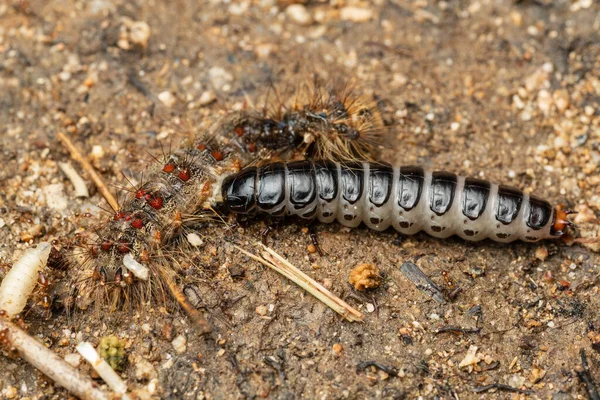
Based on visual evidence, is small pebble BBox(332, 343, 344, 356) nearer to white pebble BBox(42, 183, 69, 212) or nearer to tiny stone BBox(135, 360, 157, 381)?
tiny stone BBox(135, 360, 157, 381)

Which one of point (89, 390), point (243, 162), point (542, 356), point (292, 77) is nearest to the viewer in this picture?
point (89, 390)

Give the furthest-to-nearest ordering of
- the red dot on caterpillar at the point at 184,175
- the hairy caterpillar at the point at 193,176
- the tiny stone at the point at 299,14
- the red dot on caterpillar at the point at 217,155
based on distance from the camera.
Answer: the tiny stone at the point at 299,14, the red dot on caterpillar at the point at 217,155, the red dot on caterpillar at the point at 184,175, the hairy caterpillar at the point at 193,176

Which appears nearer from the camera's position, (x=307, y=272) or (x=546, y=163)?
(x=307, y=272)

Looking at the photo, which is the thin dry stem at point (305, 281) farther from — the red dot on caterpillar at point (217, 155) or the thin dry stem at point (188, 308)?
the red dot on caterpillar at point (217, 155)

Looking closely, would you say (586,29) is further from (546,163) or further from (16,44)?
(16,44)

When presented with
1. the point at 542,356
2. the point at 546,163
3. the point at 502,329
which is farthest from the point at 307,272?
the point at 546,163

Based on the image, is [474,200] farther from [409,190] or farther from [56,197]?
[56,197]

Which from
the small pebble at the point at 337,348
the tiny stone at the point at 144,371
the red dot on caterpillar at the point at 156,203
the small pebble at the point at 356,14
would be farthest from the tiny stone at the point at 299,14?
the tiny stone at the point at 144,371
